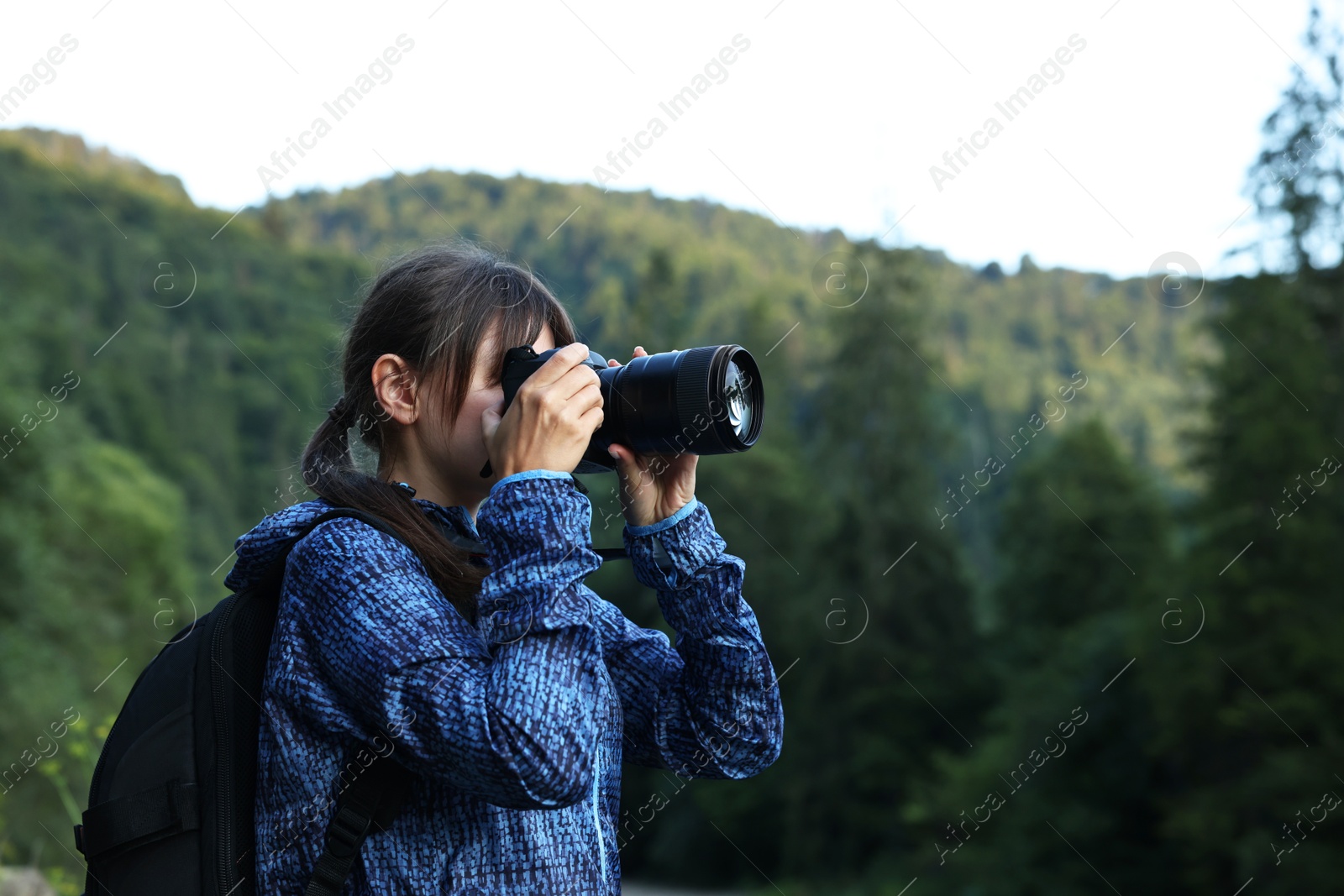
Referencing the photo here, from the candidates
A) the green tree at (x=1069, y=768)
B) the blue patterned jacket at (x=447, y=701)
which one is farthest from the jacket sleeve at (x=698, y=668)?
the green tree at (x=1069, y=768)

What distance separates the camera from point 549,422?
1393 millimetres

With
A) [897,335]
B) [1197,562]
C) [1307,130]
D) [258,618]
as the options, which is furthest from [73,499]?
[258,618]

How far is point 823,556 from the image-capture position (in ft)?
77.3

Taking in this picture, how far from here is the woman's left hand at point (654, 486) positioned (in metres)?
1.63

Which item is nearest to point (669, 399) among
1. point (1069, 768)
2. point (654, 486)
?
point (654, 486)

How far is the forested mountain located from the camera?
13.7 m

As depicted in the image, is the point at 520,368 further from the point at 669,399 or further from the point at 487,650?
the point at 487,650

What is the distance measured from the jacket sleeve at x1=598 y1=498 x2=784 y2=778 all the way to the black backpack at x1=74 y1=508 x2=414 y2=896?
0.46m

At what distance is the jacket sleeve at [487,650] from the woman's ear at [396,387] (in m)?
0.25

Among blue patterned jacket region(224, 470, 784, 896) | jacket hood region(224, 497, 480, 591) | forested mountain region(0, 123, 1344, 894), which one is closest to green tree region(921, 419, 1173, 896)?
forested mountain region(0, 123, 1344, 894)

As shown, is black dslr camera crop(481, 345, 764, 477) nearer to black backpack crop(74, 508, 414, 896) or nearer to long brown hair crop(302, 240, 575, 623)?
long brown hair crop(302, 240, 575, 623)

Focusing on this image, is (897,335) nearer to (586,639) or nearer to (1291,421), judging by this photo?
(1291,421)

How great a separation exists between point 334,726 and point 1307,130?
1555 centimetres

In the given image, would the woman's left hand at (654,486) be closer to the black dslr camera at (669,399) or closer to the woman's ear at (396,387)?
the black dslr camera at (669,399)
